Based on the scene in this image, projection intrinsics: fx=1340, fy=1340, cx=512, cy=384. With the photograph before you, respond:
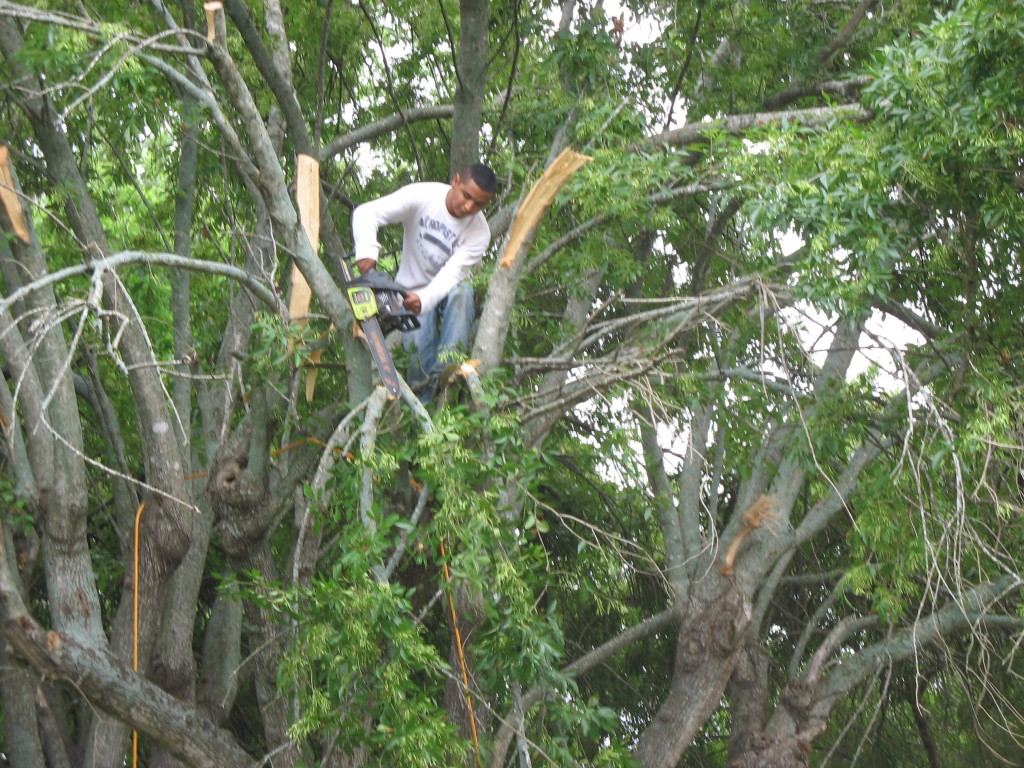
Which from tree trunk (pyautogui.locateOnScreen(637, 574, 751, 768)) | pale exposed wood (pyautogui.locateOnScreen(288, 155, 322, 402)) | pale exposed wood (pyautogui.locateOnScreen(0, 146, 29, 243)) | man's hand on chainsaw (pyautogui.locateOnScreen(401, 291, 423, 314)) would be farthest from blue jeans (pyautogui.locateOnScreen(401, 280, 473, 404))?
tree trunk (pyautogui.locateOnScreen(637, 574, 751, 768))

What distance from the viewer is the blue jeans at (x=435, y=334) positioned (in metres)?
5.71

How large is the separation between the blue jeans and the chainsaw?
257 mm

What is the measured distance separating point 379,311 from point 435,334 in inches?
21.9

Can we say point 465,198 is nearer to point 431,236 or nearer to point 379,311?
point 431,236

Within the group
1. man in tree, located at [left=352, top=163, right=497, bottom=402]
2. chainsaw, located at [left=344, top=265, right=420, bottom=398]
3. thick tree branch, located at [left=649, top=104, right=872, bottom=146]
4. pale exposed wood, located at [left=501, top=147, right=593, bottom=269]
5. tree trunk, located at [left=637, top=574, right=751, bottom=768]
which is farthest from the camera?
tree trunk, located at [left=637, top=574, right=751, bottom=768]

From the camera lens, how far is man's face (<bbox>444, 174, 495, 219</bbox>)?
5902 millimetres

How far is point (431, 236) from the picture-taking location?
609cm

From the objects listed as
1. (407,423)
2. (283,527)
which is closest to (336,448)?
(407,423)

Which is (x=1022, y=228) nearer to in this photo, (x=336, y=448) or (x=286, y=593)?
(x=336, y=448)

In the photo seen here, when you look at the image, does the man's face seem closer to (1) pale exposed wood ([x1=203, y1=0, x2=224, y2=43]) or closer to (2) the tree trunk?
(1) pale exposed wood ([x1=203, y1=0, x2=224, y2=43])

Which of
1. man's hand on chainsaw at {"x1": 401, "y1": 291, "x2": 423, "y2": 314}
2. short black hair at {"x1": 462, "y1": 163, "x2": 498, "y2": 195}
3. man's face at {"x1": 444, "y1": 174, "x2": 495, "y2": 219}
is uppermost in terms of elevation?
short black hair at {"x1": 462, "y1": 163, "x2": 498, "y2": 195}

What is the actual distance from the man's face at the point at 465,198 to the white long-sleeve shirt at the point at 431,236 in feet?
0.19

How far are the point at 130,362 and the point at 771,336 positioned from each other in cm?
317

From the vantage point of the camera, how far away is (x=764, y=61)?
26.8ft
